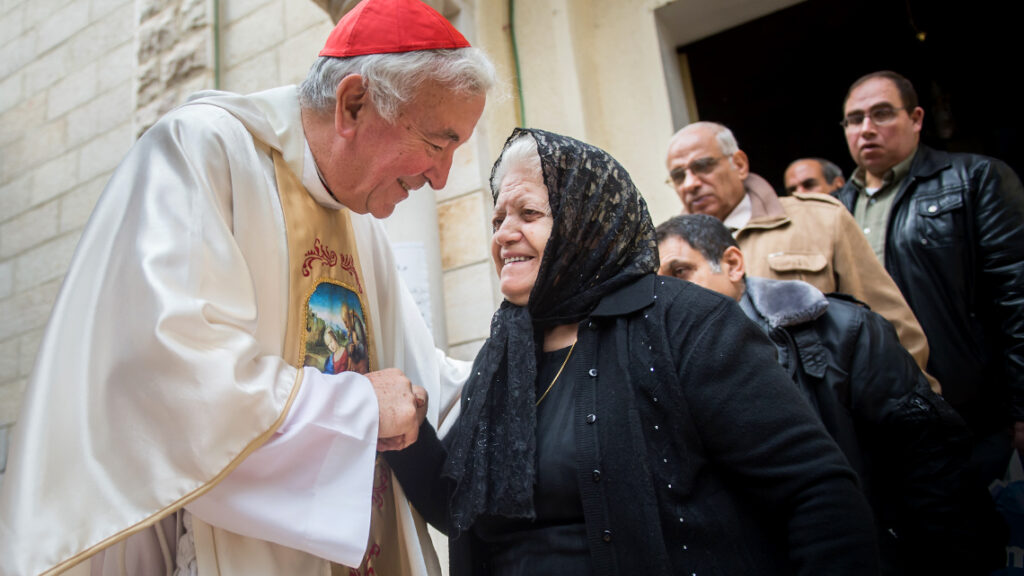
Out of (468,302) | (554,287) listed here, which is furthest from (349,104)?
(468,302)

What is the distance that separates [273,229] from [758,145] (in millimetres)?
7158

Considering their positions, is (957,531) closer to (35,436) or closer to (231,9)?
(35,436)

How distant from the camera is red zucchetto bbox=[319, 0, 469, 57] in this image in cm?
200

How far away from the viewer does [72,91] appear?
6.11 m

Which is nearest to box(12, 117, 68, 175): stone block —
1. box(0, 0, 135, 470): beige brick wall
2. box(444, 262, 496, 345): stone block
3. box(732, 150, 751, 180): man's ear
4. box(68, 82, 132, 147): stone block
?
box(0, 0, 135, 470): beige brick wall

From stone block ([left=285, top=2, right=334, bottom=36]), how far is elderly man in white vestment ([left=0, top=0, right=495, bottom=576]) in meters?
2.56

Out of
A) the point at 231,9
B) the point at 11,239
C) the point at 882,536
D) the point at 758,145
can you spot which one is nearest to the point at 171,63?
the point at 231,9

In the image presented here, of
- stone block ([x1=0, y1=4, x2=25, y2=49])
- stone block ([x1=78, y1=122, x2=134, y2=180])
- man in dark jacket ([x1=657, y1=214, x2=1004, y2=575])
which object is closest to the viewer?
man in dark jacket ([x1=657, y1=214, x2=1004, y2=575])

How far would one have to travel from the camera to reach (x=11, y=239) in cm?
636

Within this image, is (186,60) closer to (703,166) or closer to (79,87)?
(79,87)

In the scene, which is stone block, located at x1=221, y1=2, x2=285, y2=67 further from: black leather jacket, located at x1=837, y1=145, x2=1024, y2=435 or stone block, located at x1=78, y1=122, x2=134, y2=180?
black leather jacket, located at x1=837, y1=145, x2=1024, y2=435

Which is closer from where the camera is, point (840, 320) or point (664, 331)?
point (664, 331)

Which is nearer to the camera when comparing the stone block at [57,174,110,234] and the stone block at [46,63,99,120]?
the stone block at [57,174,110,234]

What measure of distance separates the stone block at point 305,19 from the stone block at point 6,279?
137 inches
